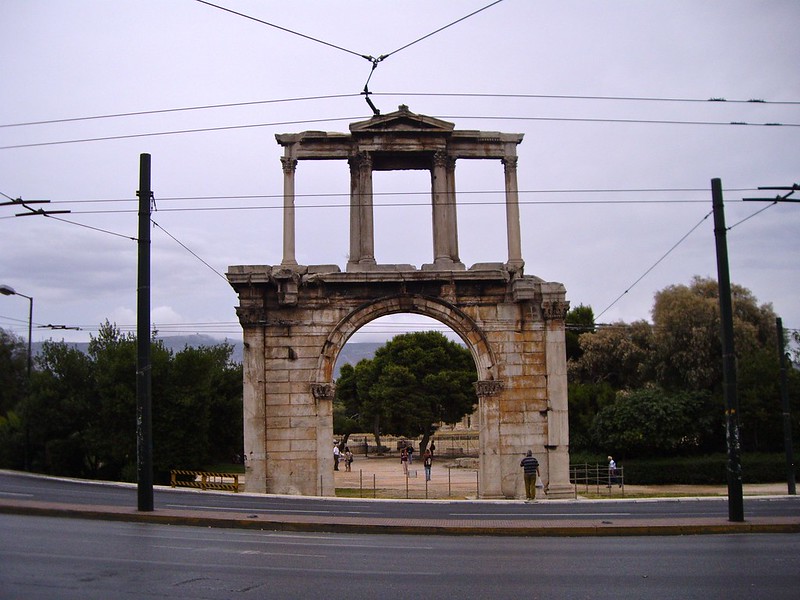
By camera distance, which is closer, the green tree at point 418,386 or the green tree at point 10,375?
the green tree at point 10,375

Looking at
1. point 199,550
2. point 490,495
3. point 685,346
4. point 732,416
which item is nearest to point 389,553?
point 199,550

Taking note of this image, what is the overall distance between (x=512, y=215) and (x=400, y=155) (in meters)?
4.20

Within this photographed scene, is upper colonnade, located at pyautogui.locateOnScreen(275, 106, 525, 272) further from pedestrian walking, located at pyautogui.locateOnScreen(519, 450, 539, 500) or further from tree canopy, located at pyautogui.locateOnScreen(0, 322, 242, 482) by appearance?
tree canopy, located at pyautogui.locateOnScreen(0, 322, 242, 482)

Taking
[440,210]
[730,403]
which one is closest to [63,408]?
[440,210]

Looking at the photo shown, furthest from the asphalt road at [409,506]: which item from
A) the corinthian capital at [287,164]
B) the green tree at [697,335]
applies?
the green tree at [697,335]

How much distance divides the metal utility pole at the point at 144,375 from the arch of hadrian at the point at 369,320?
9.62 meters

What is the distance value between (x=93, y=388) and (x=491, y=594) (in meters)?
31.1

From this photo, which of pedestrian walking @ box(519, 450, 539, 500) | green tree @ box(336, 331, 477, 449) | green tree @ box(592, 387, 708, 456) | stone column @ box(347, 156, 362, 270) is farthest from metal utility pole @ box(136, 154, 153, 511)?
green tree @ box(336, 331, 477, 449)

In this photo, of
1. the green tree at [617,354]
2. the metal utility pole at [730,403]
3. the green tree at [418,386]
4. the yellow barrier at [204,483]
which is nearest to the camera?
the metal utility pole at [730,403]

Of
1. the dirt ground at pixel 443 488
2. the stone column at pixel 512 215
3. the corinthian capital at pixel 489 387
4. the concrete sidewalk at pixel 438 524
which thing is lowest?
the dirt ground at pixel 443 488

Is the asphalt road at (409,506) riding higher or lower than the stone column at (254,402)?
lower

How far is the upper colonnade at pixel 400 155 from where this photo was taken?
27.9 metres

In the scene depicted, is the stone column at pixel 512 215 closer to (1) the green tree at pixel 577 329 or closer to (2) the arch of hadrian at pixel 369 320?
(2) the arch of hadrian at pixel 369 320

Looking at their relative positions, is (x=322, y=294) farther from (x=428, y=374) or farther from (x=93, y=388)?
(x=428, y=374)
